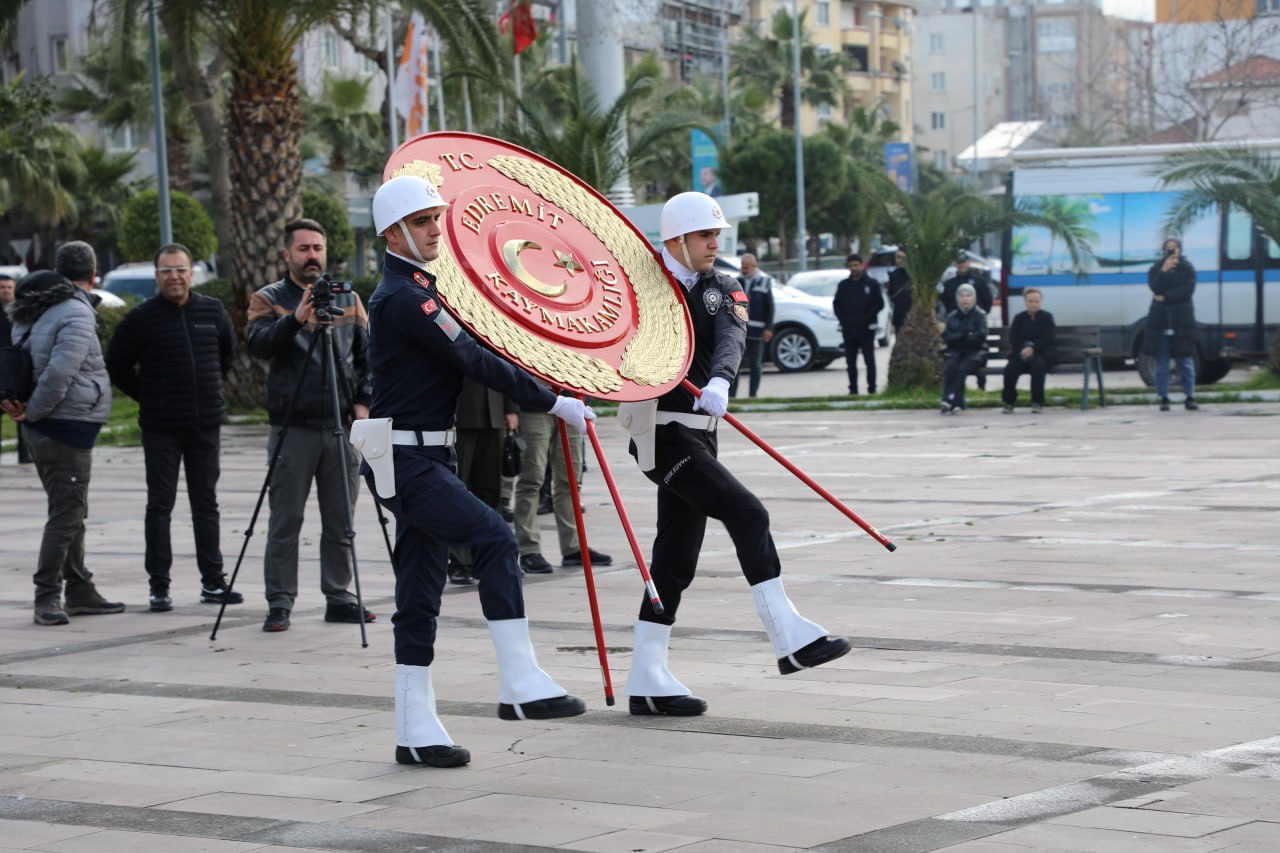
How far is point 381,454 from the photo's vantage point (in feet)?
20.8

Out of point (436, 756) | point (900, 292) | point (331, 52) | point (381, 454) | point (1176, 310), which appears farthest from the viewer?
point (331, 52)

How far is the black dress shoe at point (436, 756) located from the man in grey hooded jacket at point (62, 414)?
417 cm

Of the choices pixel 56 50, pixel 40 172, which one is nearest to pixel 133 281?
pixel 40 172

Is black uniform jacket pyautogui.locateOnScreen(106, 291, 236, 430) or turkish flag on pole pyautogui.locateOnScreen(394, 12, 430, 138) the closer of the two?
black uniform jacket pyautogui.locateOnScreen(106, 291, 236, 430)

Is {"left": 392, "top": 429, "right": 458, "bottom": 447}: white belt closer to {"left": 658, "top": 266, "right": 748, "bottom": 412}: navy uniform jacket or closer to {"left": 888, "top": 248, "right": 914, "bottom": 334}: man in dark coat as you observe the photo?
{"left": 658, "top": 266, "right": 748, "bottom": 412}: navy uniform jacket

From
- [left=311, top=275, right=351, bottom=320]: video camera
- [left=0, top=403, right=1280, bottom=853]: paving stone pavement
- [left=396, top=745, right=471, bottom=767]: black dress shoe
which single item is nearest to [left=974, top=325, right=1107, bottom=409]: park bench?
[left=0, top=403, right=1280, bottom=853]: paving stone pavement

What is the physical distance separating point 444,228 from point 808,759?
2.22 metres

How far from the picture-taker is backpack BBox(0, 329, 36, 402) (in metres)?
9.95

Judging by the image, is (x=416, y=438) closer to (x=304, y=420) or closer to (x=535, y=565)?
(x=304, y=420)

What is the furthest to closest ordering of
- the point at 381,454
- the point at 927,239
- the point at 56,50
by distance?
the point at 56,50
the point at 927,239
the point at 381,454

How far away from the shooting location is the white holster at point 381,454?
6340 mm

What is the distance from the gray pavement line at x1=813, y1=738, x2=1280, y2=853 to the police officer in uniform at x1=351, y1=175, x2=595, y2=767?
1474 millimetres

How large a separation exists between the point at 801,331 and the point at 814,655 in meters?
24.4

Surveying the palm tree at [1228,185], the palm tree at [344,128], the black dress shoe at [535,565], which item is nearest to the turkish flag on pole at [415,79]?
the palm tree at [1228,185]
